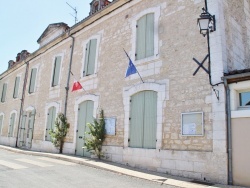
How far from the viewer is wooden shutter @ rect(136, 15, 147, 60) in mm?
8348

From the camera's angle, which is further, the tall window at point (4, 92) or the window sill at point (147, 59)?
the tall window at point (4, 92)

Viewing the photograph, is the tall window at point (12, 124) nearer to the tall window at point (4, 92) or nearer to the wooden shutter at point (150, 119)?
the tall window at point (4, 92)

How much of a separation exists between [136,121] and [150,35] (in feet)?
9.46

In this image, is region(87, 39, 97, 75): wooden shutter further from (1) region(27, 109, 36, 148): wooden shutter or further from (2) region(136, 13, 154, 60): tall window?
(1) region(27, 109, 36, 148): wooden shutter

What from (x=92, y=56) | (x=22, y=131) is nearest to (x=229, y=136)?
(x=92, y=56)

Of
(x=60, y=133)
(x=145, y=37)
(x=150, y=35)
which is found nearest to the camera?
(x=150, y=35)

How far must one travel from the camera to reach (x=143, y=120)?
7.73 m

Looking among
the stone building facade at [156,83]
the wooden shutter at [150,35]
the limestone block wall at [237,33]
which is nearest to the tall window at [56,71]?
the stone building facade at [156,83]

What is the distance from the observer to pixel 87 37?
36.6ft

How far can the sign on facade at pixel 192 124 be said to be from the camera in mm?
6254

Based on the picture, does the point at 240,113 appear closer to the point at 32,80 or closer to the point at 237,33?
the point at 237,33

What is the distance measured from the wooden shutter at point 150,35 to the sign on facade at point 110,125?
2588 mm

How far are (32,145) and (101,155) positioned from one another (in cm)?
653

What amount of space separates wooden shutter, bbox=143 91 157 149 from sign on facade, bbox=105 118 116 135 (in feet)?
4.71
